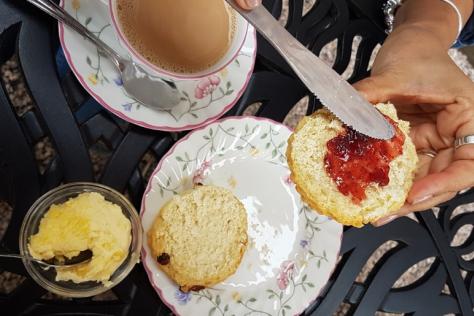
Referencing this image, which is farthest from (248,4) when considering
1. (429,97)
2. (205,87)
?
(429,97)

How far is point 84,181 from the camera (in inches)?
35.2

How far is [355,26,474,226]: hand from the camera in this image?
0.86 m

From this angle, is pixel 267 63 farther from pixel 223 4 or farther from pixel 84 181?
pixel 84 181

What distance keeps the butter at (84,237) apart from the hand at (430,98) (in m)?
0.44

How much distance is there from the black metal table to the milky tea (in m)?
0.12

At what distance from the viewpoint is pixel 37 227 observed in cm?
84

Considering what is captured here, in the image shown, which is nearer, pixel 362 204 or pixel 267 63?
pixel 362 204

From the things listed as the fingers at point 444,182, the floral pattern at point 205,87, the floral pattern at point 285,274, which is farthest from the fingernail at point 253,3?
the floral pattern at point 285,274

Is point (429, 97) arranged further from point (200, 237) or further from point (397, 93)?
point (200, 237)

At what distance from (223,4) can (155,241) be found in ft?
1.41

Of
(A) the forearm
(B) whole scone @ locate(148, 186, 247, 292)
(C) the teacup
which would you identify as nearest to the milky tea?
(C) the teacup

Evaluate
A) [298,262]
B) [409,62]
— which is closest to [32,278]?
[298,262]

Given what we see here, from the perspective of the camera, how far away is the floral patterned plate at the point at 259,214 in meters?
0.95

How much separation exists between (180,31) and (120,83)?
0.14m
